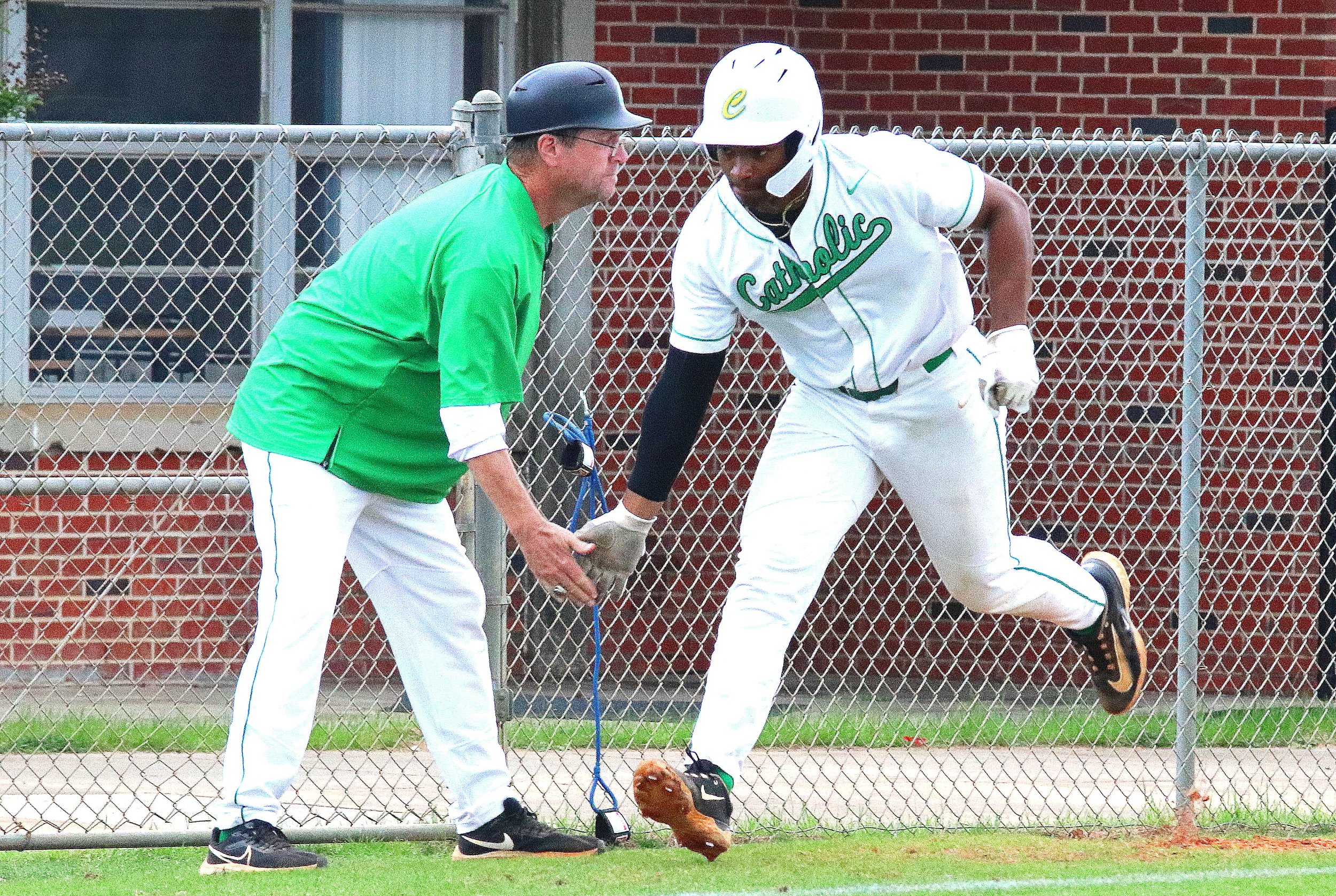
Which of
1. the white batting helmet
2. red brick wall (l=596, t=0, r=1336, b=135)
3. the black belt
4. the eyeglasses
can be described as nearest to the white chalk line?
the black belt

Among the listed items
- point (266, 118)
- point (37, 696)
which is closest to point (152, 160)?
point (266, 118)

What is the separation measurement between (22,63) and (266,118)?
101 cm

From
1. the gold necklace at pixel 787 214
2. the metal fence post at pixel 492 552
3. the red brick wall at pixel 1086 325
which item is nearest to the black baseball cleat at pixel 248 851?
the metal fence post at pixel 492 552

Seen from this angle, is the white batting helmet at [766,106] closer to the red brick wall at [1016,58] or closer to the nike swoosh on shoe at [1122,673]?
the nike swoosh on shoe at [1122,673]

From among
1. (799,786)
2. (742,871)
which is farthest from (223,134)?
(799,786)

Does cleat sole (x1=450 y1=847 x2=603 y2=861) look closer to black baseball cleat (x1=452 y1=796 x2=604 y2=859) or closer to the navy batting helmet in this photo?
black baseball cleat (x1=452 y1=796 x2=604 y2=859)

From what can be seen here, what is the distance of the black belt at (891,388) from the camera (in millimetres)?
4457

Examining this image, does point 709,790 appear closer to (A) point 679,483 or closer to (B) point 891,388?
(B) point 891,388

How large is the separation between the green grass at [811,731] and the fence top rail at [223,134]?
214 cm

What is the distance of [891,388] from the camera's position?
14.6 feet

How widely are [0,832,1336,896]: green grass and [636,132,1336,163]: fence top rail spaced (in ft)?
6.50

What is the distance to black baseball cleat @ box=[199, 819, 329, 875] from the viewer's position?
Answer: 4.27 metres

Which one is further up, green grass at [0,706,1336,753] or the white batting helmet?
the white batting helmet

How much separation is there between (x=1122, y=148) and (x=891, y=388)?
1330 millimetres
